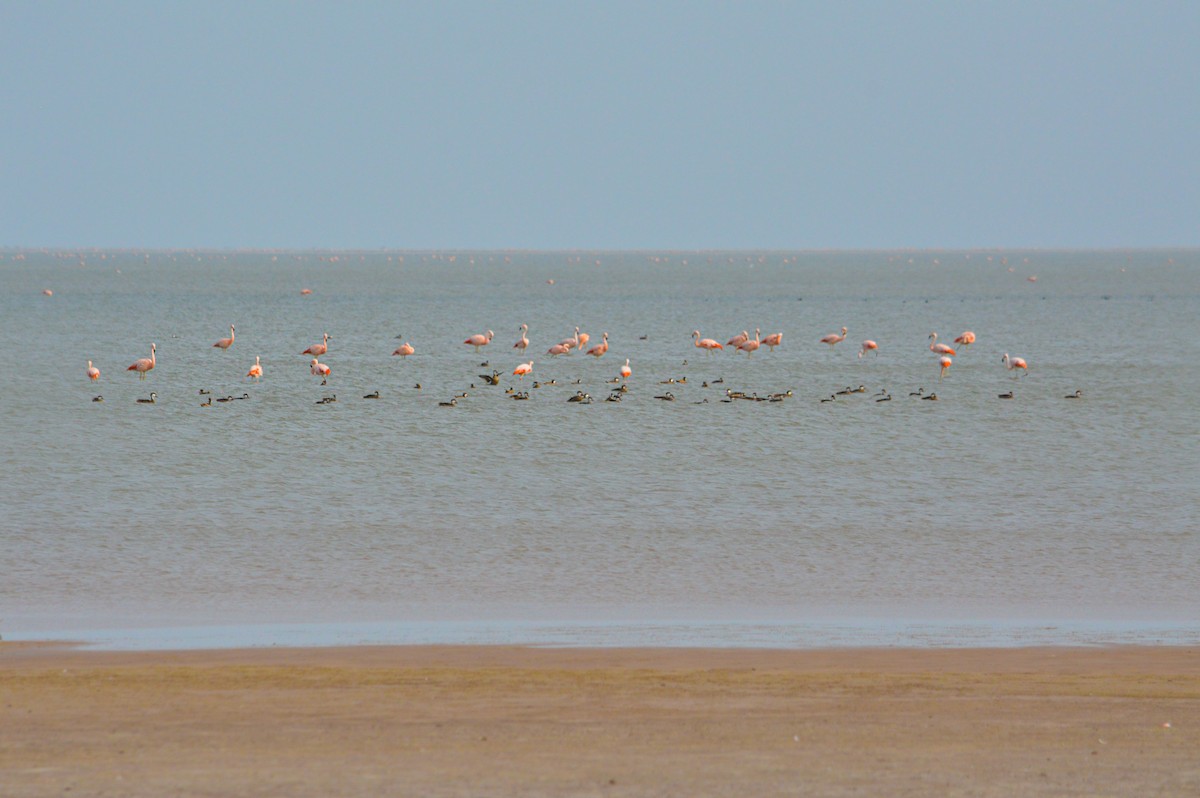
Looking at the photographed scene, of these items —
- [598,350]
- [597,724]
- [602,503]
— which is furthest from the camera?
[598,350]

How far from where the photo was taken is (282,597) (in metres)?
16.6

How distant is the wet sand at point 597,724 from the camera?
8547 mm

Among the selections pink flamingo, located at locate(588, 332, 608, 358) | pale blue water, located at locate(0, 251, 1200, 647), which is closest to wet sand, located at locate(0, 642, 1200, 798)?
pale blue water, located at locate(0, 251, 1200, 647)

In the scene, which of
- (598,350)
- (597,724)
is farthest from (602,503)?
(598,350)

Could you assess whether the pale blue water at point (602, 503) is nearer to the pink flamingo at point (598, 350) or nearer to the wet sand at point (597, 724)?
the pink flamingo at point (598, 350)

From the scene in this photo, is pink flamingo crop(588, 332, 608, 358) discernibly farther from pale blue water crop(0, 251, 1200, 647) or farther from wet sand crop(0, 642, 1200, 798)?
wet sand crop(0, 642, 1200, 798)

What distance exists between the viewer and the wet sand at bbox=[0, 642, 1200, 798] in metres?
8.55

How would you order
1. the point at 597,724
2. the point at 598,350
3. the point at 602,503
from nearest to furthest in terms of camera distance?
the point at 597,724
the point at 602,503
the point at 598,350

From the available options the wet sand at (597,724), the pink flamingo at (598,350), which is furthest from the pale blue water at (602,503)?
the wet sand at (597,724)

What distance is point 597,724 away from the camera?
394 inches

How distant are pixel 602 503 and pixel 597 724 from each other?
A: 13.5 meters

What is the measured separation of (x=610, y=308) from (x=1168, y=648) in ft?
269

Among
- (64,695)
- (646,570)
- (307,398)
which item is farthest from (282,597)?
(307,398)

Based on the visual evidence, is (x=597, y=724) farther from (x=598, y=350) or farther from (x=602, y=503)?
(x=598, y=350)
